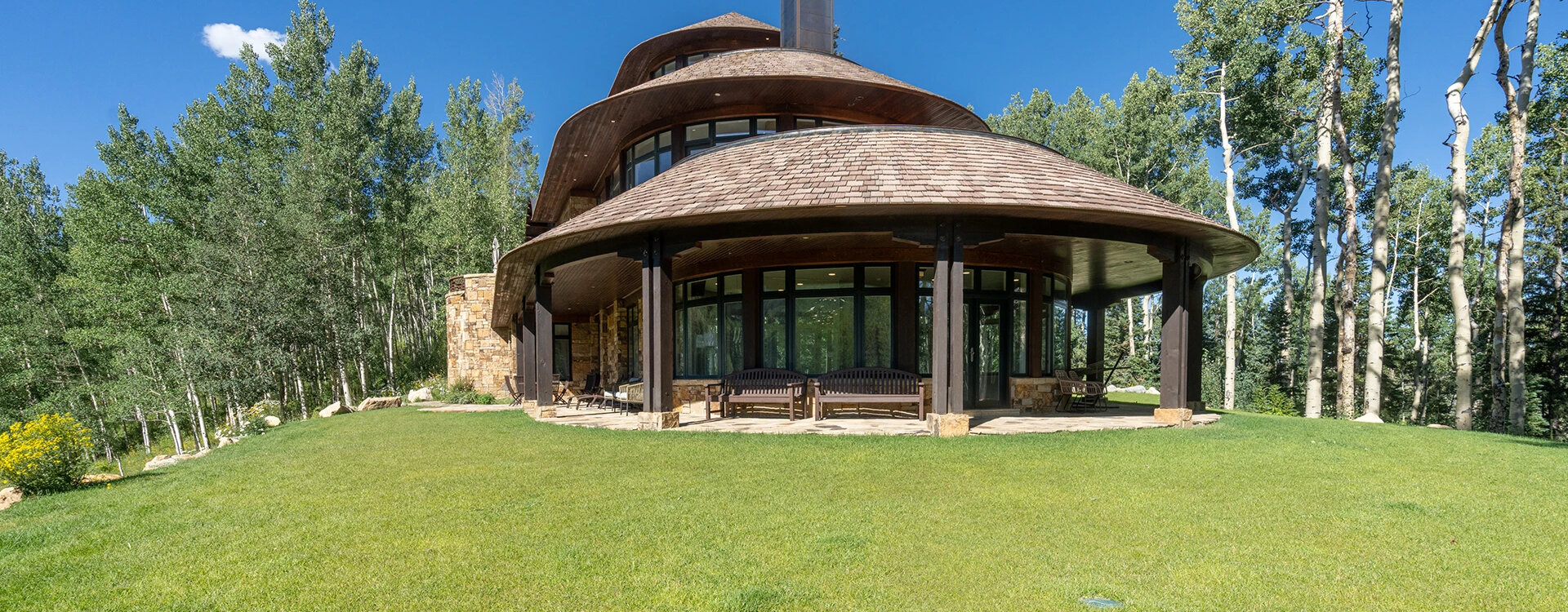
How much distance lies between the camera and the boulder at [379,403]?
16.2 m

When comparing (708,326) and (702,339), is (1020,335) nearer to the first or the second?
(708,326)

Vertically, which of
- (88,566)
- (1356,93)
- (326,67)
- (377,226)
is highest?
(326,67)

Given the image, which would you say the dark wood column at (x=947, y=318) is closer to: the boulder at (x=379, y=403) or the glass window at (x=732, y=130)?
the glass window at (x=732, y=130)

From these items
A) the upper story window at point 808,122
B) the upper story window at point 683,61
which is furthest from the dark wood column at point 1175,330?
the upper story window at point 683,61

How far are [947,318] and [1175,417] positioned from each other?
12.1ft

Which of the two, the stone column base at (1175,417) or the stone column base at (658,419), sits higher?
the stone column base at (658,419)

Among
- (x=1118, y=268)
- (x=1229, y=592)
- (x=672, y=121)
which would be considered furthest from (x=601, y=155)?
(x=1229, y=592)

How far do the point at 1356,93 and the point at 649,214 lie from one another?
66.6 feet

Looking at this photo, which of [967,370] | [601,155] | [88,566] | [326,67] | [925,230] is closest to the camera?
[88,566]

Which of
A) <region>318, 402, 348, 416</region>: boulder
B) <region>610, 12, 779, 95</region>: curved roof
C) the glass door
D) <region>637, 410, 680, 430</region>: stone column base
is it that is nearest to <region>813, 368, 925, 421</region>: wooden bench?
the glass door

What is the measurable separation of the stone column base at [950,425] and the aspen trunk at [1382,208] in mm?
10456

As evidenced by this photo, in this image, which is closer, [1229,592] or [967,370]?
[1229,592]

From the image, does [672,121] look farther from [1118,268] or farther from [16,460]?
[16,460]

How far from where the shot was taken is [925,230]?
26.2 ft
